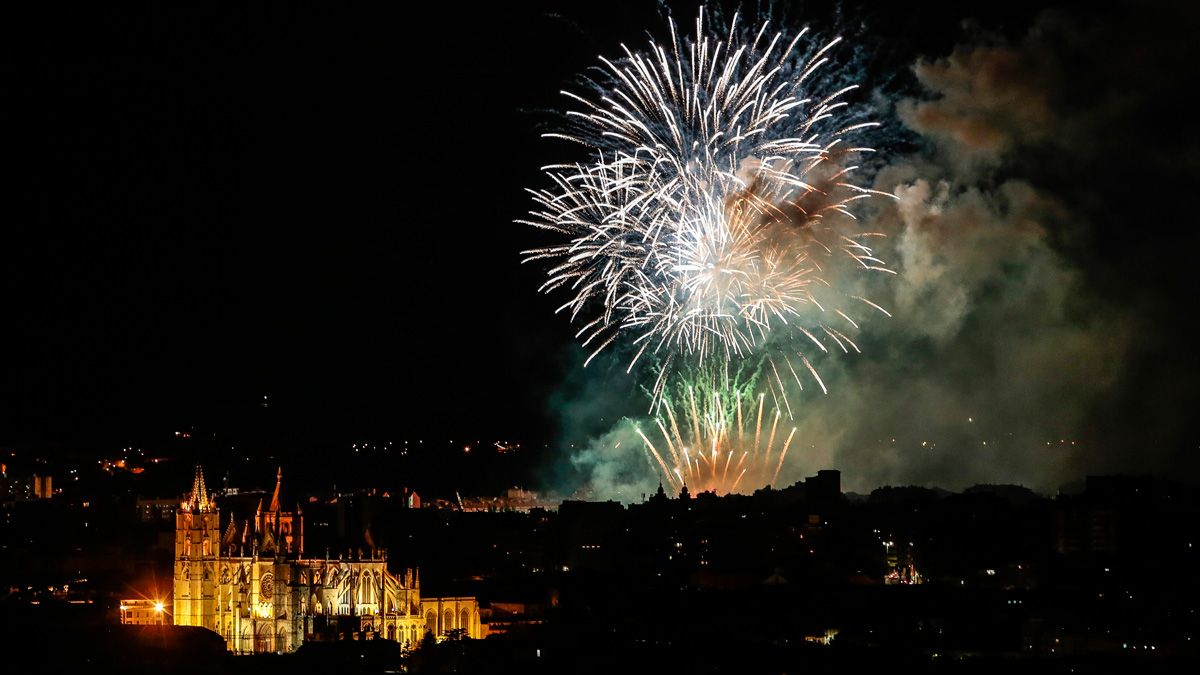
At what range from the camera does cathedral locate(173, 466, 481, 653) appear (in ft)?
181

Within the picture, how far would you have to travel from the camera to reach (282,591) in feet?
185

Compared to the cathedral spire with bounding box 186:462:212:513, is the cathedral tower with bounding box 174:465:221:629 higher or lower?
lower

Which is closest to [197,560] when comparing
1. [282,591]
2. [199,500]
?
[199,500]

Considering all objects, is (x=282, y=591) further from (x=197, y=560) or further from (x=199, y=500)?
(x=199, y=500)

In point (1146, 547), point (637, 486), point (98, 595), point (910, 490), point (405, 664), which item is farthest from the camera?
point (637, 486)

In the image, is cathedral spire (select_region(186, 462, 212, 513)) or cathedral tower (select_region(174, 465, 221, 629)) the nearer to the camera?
cathedral tower (select_region(174, 465, 221, 629))

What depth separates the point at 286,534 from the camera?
193ft

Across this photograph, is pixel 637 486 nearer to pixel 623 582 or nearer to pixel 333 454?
pixel 333 454

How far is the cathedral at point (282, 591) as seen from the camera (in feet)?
181

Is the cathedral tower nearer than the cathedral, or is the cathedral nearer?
the cathedral

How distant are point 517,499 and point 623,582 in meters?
59.7

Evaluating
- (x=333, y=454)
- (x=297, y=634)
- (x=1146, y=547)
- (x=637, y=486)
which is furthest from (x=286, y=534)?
(x=333, y=454)

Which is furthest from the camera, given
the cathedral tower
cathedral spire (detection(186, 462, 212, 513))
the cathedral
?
cathedral spire (detection(186, 462, 212, 513))

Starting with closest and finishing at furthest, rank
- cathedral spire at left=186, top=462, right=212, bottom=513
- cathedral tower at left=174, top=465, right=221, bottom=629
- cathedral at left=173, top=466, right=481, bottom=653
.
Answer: cathedral at left=173, top=466, right=481, bottom=653, cathedral tower at left=174, top=465, right=221, bottom=629, cathedral spire at left=186, top=462, right=212, bottom=513
